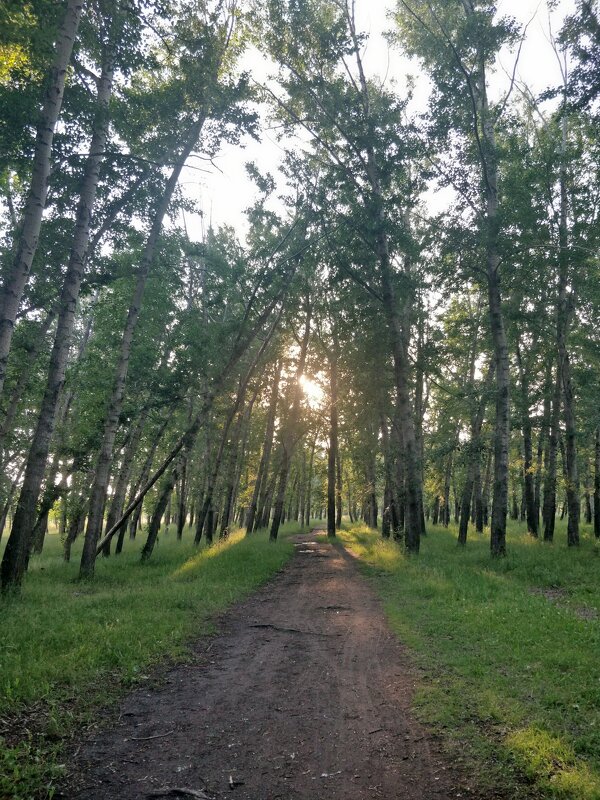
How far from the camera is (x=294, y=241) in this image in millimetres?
21547

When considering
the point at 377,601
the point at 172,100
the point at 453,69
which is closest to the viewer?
the point at 377,601

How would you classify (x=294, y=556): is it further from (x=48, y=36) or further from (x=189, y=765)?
(x=48, y=36)

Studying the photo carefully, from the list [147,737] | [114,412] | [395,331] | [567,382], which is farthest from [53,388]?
[567,382]

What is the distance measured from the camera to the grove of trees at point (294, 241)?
1112 cm

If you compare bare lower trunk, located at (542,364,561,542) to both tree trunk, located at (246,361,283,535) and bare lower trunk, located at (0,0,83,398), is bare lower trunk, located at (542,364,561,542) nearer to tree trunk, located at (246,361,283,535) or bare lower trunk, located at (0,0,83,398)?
tree trunk, located at (246,361,283,535)

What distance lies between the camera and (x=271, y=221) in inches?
886

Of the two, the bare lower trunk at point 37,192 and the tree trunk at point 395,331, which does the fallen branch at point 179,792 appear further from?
the tree trunk at point 395,331

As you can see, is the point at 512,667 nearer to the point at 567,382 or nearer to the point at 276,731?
the point at 276,731

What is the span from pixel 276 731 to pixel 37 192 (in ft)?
29.7

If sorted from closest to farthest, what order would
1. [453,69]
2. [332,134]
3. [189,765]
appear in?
[189,765], [453,69], [332,134]

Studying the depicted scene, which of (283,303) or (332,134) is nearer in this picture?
(332,134)

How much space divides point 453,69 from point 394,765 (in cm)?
2091

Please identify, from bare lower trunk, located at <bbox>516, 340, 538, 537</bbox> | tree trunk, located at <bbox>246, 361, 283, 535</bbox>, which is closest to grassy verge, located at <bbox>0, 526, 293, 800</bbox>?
tree trunk, located at <bbox>246, 361, 283, 535</bbox>

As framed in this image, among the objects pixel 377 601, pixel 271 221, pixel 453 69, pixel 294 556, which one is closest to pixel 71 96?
pixel 271 221
